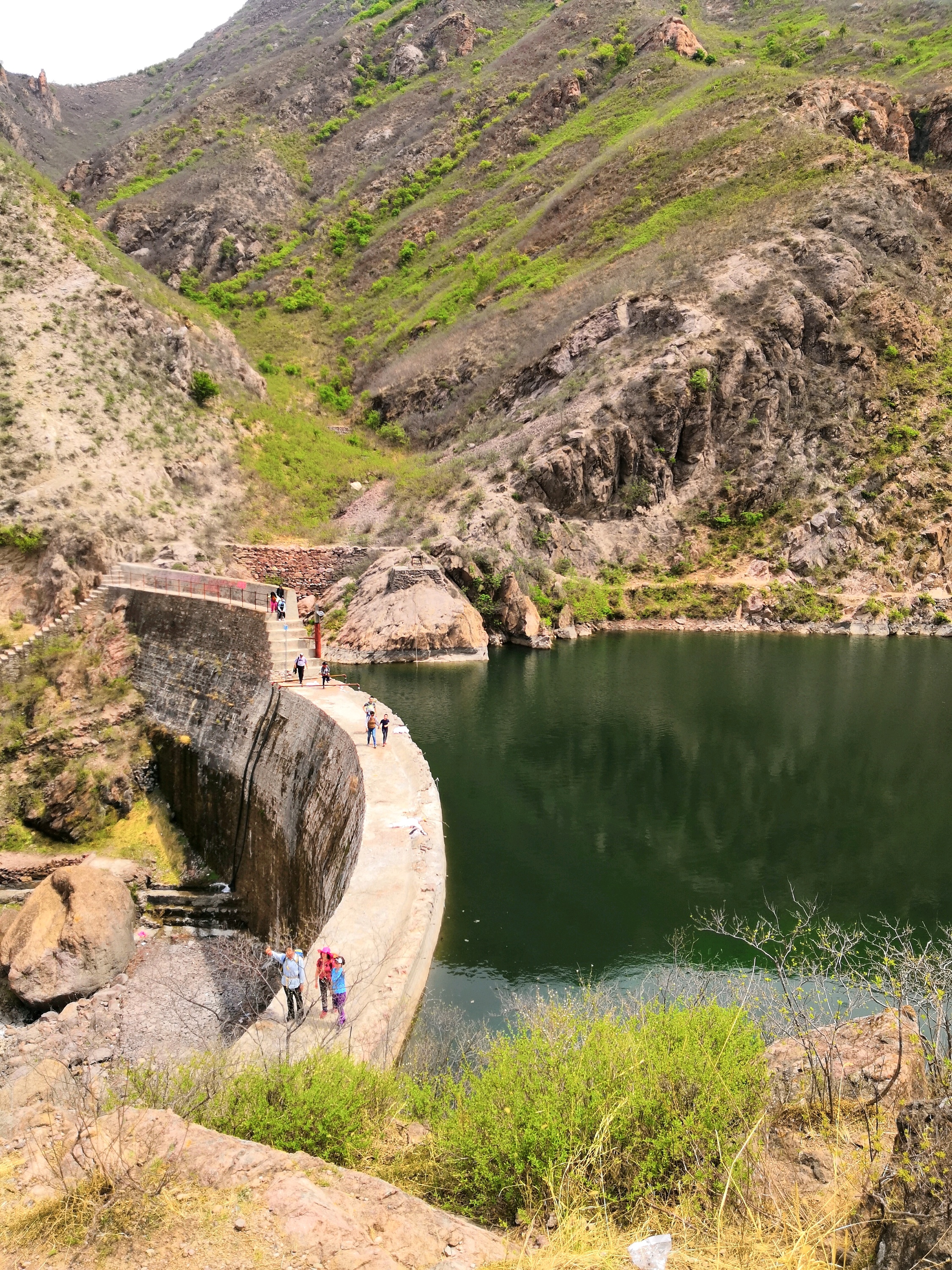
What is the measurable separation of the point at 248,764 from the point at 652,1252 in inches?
706

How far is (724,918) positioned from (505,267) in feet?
233

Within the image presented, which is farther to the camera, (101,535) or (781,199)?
(781,199)

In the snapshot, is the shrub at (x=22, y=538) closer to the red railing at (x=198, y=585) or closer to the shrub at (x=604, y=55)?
the red railing at (x=198, y=585)

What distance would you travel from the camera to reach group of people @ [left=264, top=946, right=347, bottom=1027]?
360 inches

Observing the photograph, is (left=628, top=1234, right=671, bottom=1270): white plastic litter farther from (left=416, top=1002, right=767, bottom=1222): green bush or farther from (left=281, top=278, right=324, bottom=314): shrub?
(left=281, top=278, right=324, bottom=314): shrub

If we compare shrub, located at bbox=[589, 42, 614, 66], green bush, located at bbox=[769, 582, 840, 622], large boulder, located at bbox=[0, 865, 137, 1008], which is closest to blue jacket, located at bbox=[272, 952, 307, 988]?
large boulder, located at bbox=[0, 865, 137, 1008]

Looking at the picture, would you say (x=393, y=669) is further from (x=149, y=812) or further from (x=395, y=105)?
(x=395, y=105)

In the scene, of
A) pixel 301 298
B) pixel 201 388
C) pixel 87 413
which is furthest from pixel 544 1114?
pixel 301 298

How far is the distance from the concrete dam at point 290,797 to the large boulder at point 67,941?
3245 millimetres

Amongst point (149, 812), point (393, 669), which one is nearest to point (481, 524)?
point (393, 669)

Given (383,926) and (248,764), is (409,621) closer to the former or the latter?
(248,764)

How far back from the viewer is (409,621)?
4156cm

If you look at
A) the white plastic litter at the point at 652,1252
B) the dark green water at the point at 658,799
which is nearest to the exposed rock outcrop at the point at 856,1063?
the white plastic litter at the point at 652,1252

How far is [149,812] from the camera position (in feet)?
77.3
